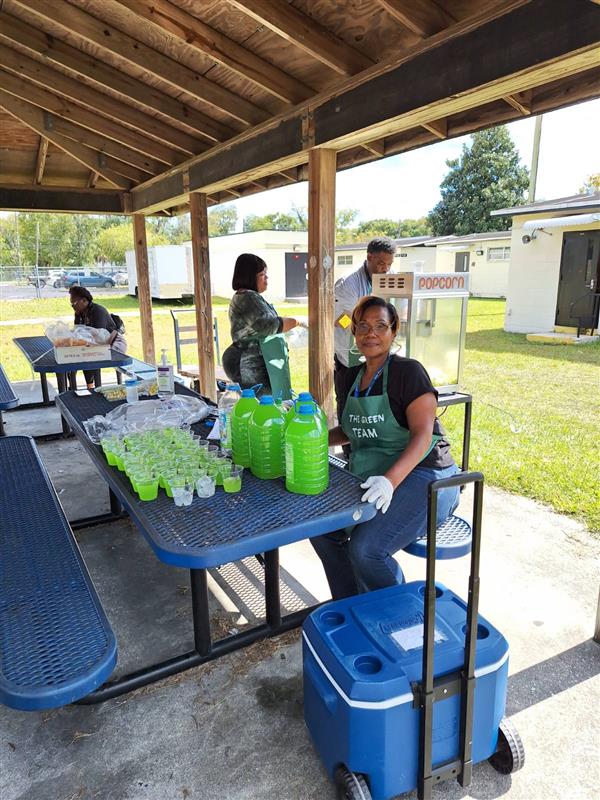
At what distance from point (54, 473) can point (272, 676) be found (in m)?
2.90

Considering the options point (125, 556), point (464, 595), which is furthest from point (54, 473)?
point (464, 595)

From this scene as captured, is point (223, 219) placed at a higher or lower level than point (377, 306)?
higher

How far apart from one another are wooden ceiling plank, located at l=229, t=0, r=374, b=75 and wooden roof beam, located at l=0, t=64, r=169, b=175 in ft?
10.1

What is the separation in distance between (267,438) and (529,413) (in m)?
5.00

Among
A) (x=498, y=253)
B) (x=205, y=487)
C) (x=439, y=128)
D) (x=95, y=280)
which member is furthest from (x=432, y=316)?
(x=95, y=280)

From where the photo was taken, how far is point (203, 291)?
18.7 ft

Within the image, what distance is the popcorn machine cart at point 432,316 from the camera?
3.73 meters

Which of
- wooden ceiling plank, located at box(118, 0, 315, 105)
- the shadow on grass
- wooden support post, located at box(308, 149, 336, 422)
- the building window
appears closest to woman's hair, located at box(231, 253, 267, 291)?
wooden support post, located at box(308, 149, 336, 422)

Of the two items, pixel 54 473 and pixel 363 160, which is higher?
pixel 363 160

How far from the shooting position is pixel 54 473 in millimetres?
4289

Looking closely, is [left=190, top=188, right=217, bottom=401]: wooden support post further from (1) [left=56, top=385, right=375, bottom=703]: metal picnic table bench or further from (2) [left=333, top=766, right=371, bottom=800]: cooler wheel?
(2) [left=333, top=766, right=371, bottom=800]: cooler wheel

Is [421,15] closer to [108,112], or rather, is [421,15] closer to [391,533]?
[391,533]

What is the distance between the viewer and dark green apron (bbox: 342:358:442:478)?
2.09m

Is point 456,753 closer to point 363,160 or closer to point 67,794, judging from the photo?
point 67,794
